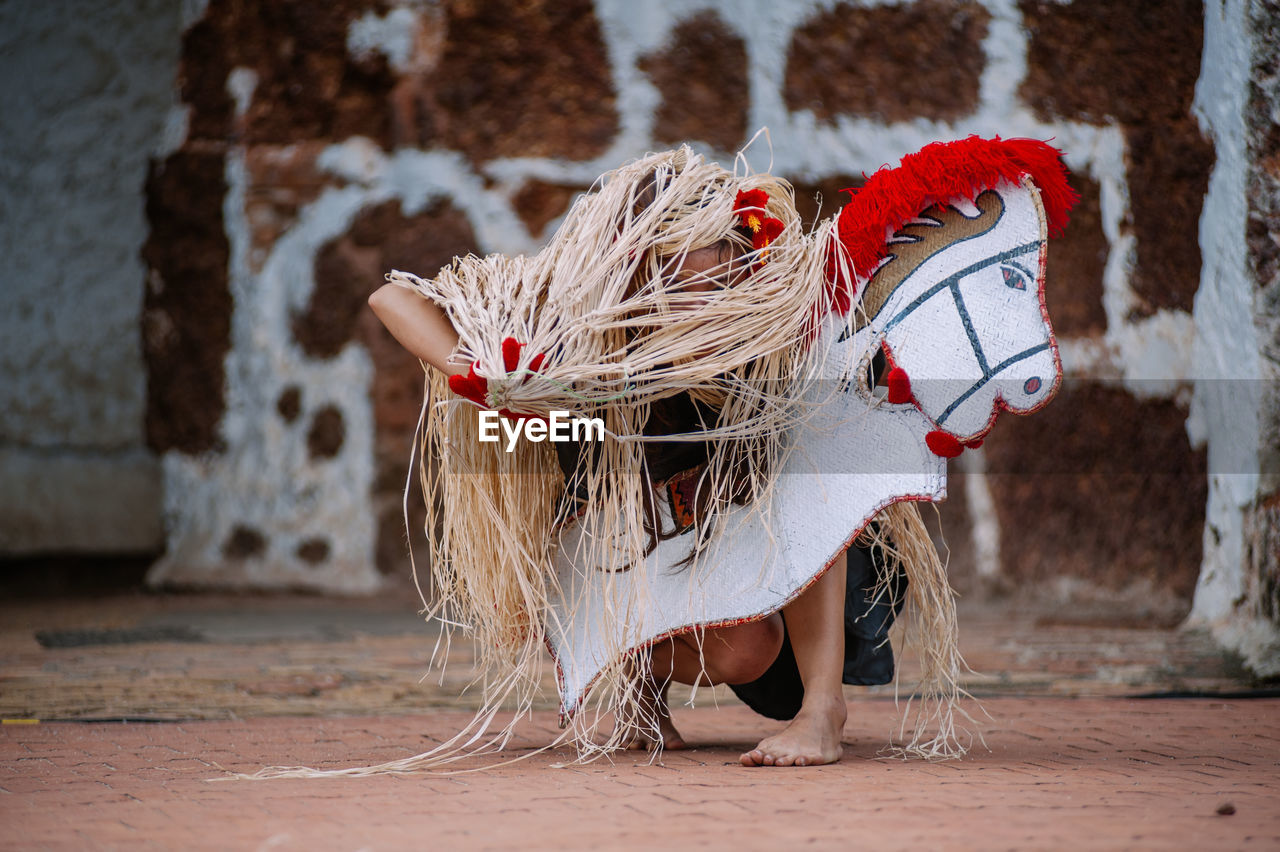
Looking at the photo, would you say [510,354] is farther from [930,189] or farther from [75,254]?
[75,254]

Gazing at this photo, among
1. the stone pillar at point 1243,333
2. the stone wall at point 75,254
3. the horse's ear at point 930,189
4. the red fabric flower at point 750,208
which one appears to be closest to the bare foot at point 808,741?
the horse's ear at point 930,189

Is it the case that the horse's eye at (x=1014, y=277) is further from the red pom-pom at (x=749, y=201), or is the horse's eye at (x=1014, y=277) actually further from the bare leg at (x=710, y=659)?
the bare leg at (x=710, y=659)

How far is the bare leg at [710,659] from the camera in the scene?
1904 mm

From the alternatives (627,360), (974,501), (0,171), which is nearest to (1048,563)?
(974,501)

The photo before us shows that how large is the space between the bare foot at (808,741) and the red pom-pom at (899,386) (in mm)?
450

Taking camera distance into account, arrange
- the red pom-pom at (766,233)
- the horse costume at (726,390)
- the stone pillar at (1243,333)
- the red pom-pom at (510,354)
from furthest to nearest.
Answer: the stone pillar at (1243,333), the red pom-pom at (766,233), the horse costume at (726,390), the red pom-pom at (510,354)

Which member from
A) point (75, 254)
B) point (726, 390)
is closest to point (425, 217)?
point (75, 254)

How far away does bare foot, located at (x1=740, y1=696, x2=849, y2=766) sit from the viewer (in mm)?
1782

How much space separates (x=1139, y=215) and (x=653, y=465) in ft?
7.97

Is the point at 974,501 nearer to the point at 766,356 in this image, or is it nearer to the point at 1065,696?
the point at 1065,696

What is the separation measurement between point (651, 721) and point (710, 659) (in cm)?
13

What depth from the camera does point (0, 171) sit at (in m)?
4.66

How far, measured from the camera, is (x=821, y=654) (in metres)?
1.88

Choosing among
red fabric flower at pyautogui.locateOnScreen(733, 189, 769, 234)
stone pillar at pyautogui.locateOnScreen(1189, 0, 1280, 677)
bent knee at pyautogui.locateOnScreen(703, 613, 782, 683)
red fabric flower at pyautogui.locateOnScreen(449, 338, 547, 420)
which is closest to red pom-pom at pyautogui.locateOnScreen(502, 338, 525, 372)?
red fabric flower at pyautogui.locateOnScreen(449, 338, 547, 420)
